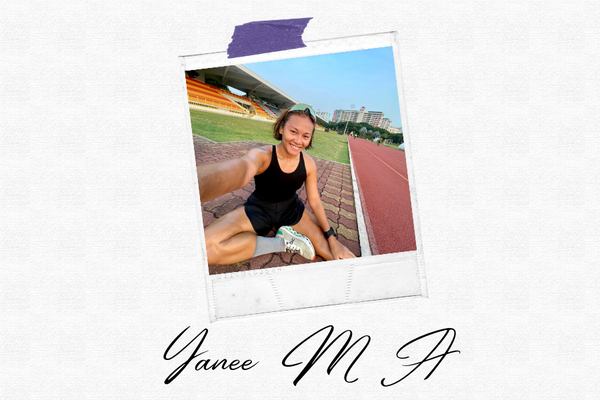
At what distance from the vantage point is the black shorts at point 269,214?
1.35 metres

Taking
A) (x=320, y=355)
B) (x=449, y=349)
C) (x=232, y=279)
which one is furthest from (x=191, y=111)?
(x=449, y=349)

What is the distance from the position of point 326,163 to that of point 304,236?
106cm

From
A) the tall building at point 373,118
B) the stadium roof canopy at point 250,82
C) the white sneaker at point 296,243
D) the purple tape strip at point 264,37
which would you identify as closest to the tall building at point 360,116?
the tall building at point 373,118

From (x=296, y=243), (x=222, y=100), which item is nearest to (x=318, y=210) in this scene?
(x=296, y=243)

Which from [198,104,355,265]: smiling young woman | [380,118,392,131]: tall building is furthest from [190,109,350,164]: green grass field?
[380,118,392,131]: tall building

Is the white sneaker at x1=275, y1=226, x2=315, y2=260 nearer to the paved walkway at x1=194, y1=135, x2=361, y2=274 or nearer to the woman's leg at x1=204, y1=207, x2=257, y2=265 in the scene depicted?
the paved walkway at x1=194, y1=135, x2=361, y2=274

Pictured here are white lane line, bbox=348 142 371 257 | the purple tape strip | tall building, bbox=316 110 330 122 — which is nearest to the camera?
the purple tape strip

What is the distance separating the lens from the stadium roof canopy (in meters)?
1.12

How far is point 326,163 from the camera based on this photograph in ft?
6.73

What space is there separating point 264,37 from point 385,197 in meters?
1.71

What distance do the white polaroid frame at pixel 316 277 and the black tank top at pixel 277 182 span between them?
462 millimetres

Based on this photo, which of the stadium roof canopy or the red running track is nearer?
the stadium roof canopy

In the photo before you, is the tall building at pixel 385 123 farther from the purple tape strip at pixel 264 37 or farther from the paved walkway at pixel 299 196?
the purple tape strip at pixel 264 37

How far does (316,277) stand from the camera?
1.17 metres
